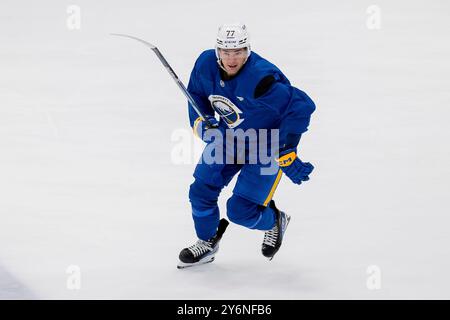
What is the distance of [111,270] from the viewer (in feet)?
16.6

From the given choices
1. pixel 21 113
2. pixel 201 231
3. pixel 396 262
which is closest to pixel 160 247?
pixel 201 231

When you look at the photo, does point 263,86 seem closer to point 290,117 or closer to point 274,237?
point 290,117

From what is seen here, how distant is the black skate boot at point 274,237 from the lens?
529 cm

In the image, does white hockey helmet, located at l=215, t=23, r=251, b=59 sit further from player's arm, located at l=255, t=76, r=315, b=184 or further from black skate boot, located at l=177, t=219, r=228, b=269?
black skate boot, located at l=177, t=219, r=228, b=269

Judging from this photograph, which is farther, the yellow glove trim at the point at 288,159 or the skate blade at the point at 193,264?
the skate blade at the point at 193,264

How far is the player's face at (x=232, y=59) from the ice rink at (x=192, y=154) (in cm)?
104

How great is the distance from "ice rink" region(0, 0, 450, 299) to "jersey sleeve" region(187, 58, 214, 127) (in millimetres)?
758

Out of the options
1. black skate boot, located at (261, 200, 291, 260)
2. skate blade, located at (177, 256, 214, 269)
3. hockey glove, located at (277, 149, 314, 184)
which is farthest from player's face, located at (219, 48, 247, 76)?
skate blade, located at (177, 256, 214, 269)

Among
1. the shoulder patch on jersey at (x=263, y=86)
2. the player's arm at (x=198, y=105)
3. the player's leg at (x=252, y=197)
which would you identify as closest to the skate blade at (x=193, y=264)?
the player's leg at (x=252, y=197)

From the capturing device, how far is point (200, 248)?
5230mm

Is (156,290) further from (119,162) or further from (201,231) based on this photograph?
(119,162)

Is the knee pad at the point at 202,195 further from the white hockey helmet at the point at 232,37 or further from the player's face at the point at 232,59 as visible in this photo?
the white hockey helmet at the point at 232,37

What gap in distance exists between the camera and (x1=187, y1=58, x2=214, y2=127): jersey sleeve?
199 inches
